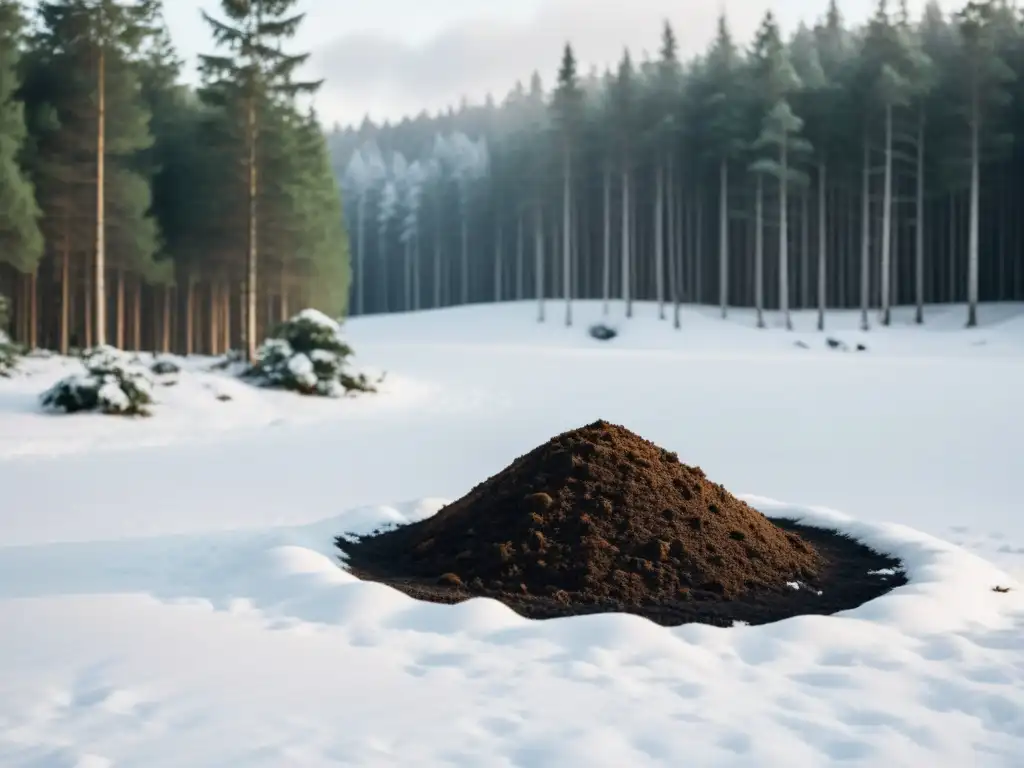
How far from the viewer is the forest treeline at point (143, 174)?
25250mm

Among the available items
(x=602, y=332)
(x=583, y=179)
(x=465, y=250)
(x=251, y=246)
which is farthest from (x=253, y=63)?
(x=465, y=250)

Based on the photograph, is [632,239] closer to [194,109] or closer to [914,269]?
[914,269]

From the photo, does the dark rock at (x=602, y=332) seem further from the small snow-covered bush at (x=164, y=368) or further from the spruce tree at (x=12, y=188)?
the spruce tree at (x=12, y=188)

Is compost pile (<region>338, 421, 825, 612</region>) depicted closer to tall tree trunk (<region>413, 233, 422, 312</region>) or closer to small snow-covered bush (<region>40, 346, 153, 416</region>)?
small snow-covered bush (<region>40, 346, 153, 416</region>)

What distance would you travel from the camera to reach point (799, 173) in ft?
122

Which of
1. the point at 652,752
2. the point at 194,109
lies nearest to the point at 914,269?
the point at 194,109

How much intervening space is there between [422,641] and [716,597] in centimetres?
198

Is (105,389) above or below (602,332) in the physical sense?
below

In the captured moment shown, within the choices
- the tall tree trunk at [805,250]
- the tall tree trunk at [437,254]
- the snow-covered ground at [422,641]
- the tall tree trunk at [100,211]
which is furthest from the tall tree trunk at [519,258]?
the snow-covered ground at [422,641]

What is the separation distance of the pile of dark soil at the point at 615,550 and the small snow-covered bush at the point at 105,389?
10469mm

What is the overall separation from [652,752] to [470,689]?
97 cm

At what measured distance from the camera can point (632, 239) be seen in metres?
51.4

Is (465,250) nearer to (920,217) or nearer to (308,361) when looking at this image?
(920,217)

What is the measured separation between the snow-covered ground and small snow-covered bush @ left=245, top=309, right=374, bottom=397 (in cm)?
637
